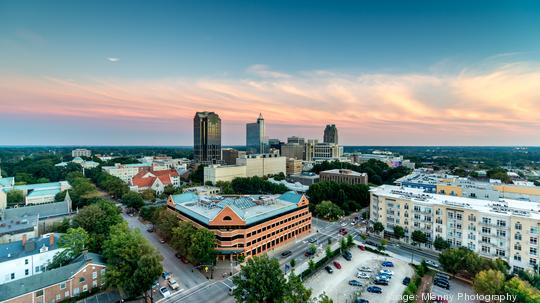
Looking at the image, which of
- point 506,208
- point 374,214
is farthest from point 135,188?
point 506,208

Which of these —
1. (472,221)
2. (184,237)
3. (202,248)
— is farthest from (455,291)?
(184,237)

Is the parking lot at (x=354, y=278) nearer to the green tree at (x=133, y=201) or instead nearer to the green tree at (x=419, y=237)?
the green tree at (x=419, y=237)

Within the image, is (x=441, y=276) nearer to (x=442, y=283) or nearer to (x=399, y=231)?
(x=442, y=283)

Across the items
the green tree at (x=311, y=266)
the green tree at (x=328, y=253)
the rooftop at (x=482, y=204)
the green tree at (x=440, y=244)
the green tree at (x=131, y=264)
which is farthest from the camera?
the green tree at (x=440, y=244)

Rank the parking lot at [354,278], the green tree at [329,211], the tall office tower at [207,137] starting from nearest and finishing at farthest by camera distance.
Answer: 1. the parking lot at [354,278]
2. the green tree at [329,211]
3. the tall office tower at [207,137]

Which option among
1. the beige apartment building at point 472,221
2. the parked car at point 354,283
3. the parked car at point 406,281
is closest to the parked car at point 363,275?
the parked car at point 354,283

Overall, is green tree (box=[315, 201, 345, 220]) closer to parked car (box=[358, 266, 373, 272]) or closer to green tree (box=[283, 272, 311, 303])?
parked car (box=[358, 266, 373, 272])
